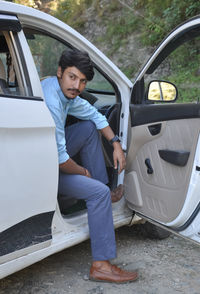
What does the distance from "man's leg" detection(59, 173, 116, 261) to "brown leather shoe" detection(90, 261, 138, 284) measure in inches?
2.2

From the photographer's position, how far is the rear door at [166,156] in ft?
7.37

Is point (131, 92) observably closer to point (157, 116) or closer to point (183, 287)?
point (157, 116)

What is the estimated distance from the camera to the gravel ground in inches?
93.4

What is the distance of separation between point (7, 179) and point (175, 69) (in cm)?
827

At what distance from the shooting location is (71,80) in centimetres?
239

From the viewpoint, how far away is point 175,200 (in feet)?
7.81

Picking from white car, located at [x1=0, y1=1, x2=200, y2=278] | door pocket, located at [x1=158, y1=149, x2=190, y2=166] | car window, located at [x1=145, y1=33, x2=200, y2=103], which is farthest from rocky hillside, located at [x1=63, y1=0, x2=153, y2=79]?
door pocket, located at [x1=158, y1=149, x2=190, y2=166]

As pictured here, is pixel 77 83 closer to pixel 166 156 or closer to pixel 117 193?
pixel 166 156

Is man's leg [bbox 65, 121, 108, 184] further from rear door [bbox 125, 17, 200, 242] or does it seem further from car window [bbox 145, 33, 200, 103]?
car window [bbox 145, 33, 200, 103]

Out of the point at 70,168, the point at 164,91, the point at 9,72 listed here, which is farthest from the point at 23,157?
the point at 164,91

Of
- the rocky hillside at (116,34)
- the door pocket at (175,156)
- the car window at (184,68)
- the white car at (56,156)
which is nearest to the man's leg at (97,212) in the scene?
the white car at (56,156)

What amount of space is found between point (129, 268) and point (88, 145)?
91 cm

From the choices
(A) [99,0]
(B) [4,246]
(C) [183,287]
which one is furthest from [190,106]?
(A) [99,0]

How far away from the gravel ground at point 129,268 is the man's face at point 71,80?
1.19m
